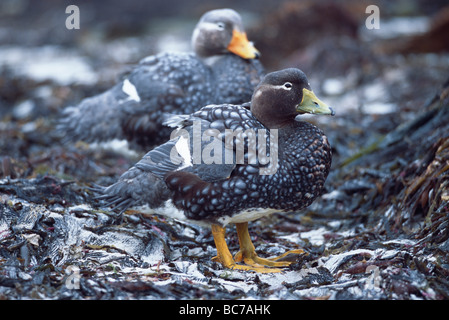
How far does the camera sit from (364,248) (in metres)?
3.90

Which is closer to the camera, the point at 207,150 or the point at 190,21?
the point at 207,150

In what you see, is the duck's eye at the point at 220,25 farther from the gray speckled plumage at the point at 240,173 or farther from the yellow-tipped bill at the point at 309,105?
the yellow-tipped bill at the point at 309,105

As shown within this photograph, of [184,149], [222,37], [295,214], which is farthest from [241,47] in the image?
[184,149]

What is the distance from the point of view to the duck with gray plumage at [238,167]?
3654 mm

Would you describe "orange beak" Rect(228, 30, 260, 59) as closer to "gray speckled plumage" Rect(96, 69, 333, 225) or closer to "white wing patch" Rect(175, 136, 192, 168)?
"gray speckled plumage" Rect(96, 69, 333, 225)

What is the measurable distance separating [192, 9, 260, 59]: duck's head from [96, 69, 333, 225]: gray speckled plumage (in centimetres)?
160

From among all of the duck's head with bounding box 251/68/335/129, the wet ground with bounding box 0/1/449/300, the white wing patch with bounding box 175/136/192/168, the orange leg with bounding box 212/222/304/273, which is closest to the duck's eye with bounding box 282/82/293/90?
the duck's head with bounding box 251/68/335/129

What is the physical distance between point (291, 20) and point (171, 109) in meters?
5.54

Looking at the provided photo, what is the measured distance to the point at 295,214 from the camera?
16.4 ft

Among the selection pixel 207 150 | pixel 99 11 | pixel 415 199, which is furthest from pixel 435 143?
pixel 99 11

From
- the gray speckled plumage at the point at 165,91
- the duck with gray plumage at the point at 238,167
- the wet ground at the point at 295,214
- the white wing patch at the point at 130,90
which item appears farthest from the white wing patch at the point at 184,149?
the white wing patch at the point at 130,90

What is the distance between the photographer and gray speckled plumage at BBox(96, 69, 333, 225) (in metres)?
3.65

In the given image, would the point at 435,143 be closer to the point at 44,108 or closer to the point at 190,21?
the point at 44,108

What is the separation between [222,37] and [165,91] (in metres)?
0.76
